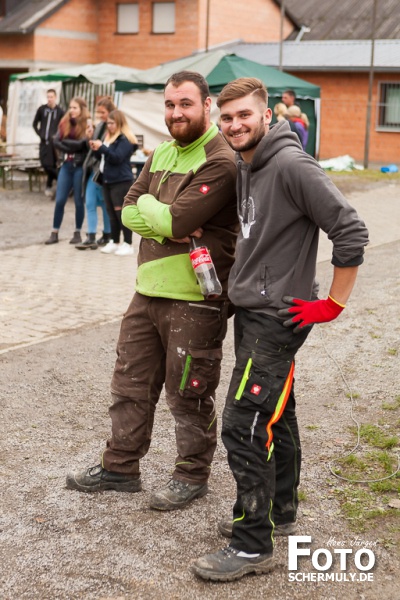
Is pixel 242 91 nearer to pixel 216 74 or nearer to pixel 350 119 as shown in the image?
pixel 216 74

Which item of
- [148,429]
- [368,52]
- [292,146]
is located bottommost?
[148,429]

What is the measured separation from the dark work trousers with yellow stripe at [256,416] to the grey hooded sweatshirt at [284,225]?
0.12 meters

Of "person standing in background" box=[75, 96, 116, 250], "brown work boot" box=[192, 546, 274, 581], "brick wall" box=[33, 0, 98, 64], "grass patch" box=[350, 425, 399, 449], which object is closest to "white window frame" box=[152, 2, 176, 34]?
"brick wall" box=[33, 0, 98, 64]

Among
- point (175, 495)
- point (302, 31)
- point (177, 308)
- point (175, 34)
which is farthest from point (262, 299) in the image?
point (302, 31)

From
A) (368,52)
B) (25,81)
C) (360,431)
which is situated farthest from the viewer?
(368,52)

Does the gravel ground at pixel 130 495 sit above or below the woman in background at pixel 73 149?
below

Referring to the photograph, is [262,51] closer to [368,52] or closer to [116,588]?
[368,52]

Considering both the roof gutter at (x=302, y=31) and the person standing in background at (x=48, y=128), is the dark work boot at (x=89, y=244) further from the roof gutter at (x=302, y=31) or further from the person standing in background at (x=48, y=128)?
the roof gutter at (x=302, y=31)

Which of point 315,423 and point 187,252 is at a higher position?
point 187,252

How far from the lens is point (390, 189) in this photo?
20.9 m

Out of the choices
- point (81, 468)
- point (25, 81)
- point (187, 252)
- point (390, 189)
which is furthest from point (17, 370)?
point (25, 81)

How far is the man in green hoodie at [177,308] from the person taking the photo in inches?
162

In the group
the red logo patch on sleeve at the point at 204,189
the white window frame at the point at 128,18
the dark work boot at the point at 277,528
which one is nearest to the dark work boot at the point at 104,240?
the red logo patch on sleeve at the point at 204,189

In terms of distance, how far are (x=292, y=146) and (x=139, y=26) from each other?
100ft
